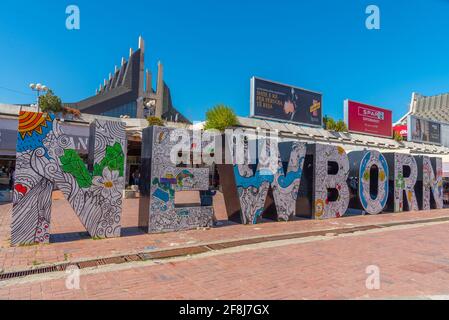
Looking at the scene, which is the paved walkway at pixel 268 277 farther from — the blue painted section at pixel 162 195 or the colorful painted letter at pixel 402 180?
the colorful painted letter at pixel 402 180

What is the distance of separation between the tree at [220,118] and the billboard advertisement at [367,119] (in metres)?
16.1

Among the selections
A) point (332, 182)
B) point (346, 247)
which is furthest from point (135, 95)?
point (346, 247)

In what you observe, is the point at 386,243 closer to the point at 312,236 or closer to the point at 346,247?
the point at 346,247

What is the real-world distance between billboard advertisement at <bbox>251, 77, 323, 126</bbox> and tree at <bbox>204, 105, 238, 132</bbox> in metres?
3.84

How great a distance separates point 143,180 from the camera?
28.9 ft

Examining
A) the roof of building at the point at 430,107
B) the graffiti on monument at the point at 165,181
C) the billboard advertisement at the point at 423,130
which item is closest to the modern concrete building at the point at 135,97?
the billboard advertisement at the point at 423,130

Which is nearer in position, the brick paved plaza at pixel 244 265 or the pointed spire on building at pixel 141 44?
the brick paved plaza at pixel 244 265

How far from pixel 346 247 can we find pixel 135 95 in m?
51.7

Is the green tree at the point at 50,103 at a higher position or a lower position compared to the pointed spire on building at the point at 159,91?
lower

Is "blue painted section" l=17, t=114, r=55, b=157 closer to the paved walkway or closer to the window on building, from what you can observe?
the paved walkway

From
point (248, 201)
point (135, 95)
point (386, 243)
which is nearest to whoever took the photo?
point (386, 243)

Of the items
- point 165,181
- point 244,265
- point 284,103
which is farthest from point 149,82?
point 244,265

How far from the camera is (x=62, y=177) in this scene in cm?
726

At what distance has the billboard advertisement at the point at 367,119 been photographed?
34156 millimetres
